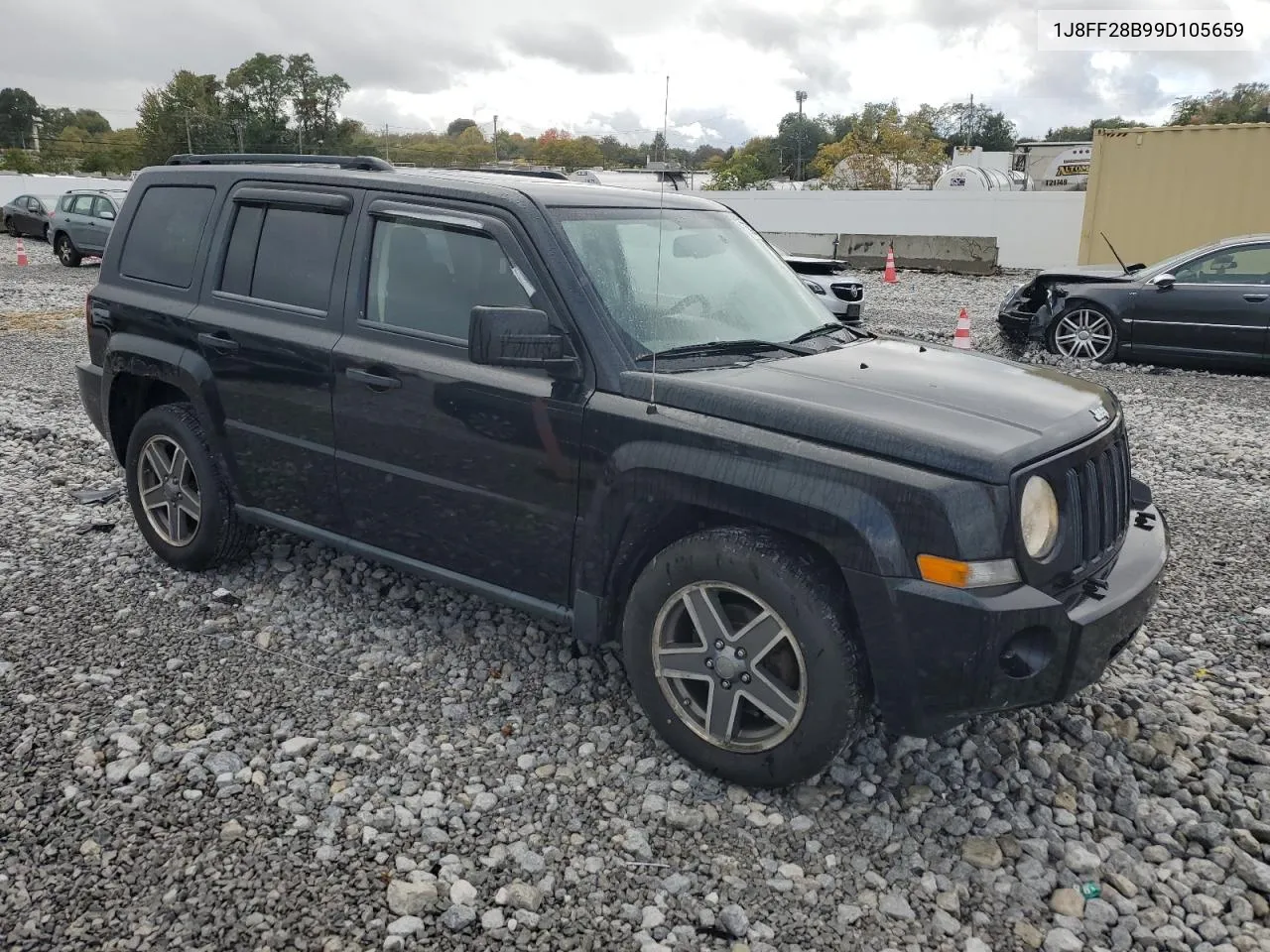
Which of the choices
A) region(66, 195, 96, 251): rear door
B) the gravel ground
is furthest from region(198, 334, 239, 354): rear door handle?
region(66, 195, 96, 251): rear door

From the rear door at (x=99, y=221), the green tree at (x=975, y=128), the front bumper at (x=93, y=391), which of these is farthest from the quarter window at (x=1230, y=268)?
the green tree at (x=975, y=128)

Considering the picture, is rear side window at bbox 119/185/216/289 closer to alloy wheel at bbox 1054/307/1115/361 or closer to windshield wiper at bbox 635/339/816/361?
windshield wiper at bbox 635/339/816/361

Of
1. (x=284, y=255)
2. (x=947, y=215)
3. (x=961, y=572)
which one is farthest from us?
(x=947, y=215)

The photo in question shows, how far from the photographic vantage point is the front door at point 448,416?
347cm

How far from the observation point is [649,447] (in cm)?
319

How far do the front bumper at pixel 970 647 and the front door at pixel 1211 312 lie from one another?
876cm

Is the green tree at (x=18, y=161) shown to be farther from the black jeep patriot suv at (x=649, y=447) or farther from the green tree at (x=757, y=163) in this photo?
the black jeep patriot suv at (x=649, y=447)

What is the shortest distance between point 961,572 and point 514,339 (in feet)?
5.02

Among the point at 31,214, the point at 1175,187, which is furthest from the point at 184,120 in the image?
the point at 1175,187

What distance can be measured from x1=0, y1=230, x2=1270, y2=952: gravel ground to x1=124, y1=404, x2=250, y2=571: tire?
18 cm

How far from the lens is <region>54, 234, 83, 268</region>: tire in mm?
22719

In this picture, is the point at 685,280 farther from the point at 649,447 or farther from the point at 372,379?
the point at 372,379

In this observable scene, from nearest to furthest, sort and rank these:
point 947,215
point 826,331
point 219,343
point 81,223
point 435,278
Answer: point 435,278
point 826,331
point 219,343
point 81,223
point 947,215

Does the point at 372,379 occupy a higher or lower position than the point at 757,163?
lower
